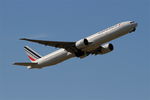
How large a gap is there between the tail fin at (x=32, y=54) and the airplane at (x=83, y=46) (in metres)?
0.30

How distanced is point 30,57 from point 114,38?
2017 cm

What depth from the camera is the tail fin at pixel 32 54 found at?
72000 millimetres

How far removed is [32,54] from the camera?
73.9 meters

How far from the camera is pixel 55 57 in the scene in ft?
211

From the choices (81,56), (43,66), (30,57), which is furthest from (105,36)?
(30,57)

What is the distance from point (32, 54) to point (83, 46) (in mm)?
15955

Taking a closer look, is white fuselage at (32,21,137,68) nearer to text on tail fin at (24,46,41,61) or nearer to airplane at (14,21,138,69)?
airplane at (14,21,138,69)

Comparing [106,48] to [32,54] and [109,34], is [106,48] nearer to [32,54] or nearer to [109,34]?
[109,34]

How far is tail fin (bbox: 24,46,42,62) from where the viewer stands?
72000 mm

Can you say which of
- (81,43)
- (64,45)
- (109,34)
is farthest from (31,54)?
(109,34)

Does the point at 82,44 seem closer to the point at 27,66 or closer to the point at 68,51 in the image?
the point at 68,51

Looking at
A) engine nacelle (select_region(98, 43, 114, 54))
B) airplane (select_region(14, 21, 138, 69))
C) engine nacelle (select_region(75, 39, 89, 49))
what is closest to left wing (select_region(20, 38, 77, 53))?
airplane (select_region(14, 21, 138, 69))

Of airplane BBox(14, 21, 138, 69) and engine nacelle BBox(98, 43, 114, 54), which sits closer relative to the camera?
airplane BBox(14, 21, 138, 69)

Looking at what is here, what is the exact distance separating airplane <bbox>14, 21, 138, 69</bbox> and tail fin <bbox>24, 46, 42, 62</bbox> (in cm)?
30
